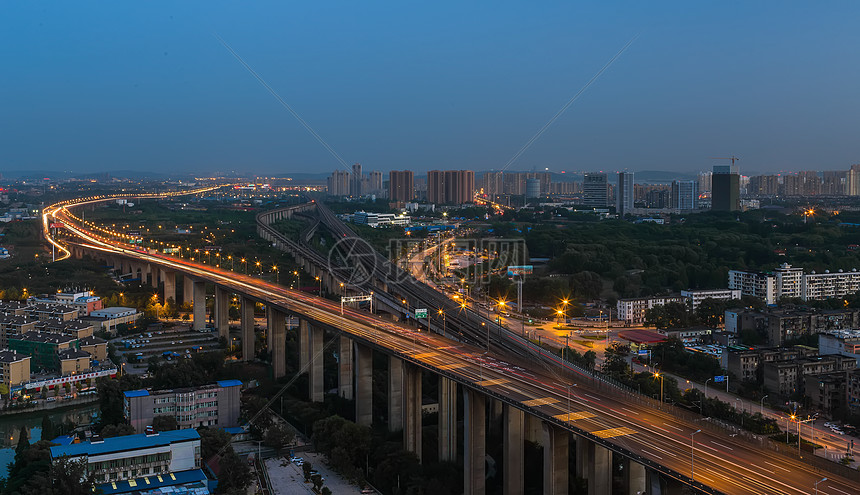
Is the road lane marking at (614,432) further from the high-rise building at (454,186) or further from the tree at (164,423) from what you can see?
the high-rise building at (454,186)

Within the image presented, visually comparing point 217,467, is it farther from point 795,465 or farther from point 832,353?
point 832,353

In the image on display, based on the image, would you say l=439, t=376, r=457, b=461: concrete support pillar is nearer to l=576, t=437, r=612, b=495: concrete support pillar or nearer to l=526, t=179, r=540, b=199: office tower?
l=576, t=437, r=612, b=495: concrete support pillar

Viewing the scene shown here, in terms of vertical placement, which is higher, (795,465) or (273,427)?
(795,465)

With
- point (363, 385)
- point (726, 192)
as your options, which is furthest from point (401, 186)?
point (363, 385)


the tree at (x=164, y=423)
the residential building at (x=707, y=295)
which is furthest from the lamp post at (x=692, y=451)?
the residential building at (x=707, y=295)

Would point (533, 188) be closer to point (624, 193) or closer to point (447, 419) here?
point (624, 193)

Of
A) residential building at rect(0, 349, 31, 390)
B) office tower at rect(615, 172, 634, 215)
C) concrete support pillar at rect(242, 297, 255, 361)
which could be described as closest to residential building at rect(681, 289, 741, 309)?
concrete support pillar at rect(242, 297, 255, 361)

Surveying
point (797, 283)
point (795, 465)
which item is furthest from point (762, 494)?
point (797, 283)
